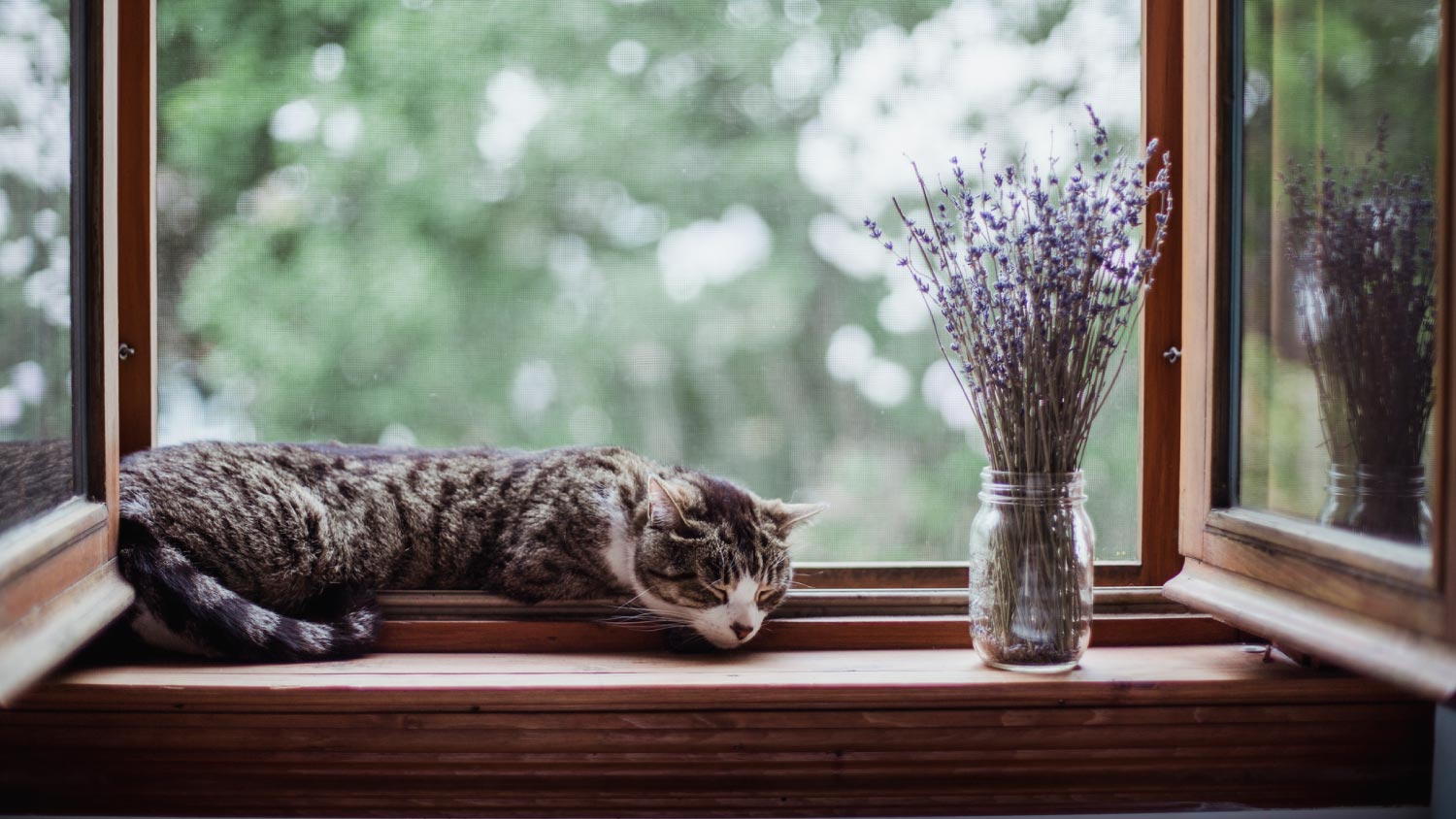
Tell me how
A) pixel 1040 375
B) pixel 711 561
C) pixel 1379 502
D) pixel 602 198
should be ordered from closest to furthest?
pixel 1379 502, pixel 1040 375, pixel 711 561, pixel 602 198

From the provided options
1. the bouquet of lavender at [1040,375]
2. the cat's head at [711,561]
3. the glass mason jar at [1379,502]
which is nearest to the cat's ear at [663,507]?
the cat's head at [711,561]

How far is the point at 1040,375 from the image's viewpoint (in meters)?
1.14

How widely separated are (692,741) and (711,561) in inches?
9.5

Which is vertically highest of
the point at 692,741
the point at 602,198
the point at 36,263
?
the point at 602,198

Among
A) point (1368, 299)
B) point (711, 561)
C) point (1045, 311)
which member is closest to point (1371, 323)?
point (1368, 299)

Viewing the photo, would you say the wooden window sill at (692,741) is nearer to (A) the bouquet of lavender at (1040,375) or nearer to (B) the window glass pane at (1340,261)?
(A) the bouquet of lavender at (1040,375)

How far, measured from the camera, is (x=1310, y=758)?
120 centimetres

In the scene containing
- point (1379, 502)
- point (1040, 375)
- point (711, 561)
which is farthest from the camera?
point (711, 561)

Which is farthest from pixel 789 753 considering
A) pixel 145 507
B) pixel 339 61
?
pixel 339 61

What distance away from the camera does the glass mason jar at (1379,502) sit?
0.95 meters

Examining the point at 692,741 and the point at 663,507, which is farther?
the point at 663,507

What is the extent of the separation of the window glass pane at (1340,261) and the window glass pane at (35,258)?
1.39 meters

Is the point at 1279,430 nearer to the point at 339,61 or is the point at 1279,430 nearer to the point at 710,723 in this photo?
the point at 710,723

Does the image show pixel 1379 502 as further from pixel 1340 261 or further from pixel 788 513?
pixel 788 513
